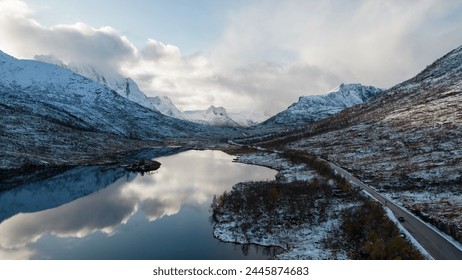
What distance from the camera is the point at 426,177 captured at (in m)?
68.9

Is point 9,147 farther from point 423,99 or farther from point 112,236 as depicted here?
point 423,99

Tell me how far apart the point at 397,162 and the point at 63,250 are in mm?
79846

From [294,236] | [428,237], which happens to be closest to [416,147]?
[428,237]

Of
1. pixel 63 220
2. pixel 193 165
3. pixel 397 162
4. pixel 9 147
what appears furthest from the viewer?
pixel 193 165

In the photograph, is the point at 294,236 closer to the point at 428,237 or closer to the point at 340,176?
the point at 428,237

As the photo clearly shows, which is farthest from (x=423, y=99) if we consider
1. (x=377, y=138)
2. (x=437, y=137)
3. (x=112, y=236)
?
(x=112, y=236)

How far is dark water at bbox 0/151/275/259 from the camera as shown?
43.6m

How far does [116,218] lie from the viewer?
195ft

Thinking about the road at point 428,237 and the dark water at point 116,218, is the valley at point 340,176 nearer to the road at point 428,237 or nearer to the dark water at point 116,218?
the road at point 428,237

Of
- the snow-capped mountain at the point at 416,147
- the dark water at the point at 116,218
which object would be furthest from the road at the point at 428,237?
the dark water at the point at 116,218

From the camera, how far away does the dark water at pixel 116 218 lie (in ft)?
143

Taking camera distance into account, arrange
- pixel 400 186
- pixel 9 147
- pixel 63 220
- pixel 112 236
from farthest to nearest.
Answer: pixel 9 147
pixel 400 186
pixel 63 220
pixel 112 236

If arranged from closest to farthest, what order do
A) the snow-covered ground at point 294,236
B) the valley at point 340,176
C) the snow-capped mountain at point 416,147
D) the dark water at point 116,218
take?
the snow-covered ground at point 294,236 < the valley at point 340,176 < the dark water at point 116,218 < the snow-capped mountain at point 416,147

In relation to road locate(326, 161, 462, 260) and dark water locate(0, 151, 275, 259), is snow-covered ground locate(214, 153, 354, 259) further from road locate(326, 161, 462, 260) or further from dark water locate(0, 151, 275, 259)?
road locate(326, 161, 462, 260)
